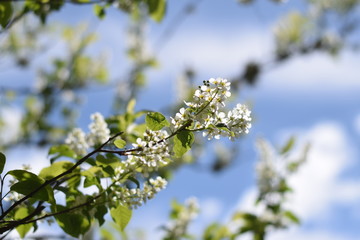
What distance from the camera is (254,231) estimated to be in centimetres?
324

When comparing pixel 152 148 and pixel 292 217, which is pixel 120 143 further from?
pixel 292 217

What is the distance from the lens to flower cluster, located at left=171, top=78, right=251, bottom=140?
1.25m

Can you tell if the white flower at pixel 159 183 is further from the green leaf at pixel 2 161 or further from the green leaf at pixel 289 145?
the green leaf at pixel 289 145

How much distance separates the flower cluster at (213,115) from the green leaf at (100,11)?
1178 mm

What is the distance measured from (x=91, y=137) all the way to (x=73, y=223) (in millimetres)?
519

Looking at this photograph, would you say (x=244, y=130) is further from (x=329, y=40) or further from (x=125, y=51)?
(x=329, y=40)

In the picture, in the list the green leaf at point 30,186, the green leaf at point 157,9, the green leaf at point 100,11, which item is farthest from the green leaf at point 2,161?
the green leaf at point 157,9

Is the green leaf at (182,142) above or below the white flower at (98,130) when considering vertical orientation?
below

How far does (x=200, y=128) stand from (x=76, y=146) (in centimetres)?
83

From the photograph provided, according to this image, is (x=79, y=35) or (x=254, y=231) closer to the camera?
(x=254, y=231)

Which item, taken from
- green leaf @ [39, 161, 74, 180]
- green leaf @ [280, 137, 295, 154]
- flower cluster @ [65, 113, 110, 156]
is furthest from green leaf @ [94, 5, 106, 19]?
green leaf @ [280, 137, 295, 154]

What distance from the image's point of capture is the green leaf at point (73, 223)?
4.77 ft

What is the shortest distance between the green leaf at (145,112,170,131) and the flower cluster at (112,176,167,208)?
0.25 m

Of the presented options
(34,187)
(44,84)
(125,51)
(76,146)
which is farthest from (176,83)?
(34,187)
